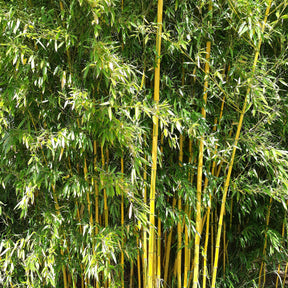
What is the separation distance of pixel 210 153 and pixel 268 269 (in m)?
1.35

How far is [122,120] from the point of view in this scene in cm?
201

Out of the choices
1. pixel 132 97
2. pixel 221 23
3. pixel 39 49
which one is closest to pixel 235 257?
pixel 132 97

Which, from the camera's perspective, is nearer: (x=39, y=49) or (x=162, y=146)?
(x=39, y=49)

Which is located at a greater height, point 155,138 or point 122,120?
point 122,120

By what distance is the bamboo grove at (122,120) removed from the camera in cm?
199

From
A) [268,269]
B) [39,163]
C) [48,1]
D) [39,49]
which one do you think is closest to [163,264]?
[268,269]

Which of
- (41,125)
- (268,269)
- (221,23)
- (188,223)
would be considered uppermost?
(221,23)

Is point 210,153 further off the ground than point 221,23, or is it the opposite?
point 221,23

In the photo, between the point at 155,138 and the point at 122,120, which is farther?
the point at 155,138

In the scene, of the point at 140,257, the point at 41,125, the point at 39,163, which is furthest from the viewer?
the point at 140,257

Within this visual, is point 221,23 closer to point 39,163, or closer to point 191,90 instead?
point 191,90

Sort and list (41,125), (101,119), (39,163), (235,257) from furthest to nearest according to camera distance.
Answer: (235,257) → (41,125) → (39,163) → (101,119)

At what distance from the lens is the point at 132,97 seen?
207 centimetres

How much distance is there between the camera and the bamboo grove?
6.53 feet
